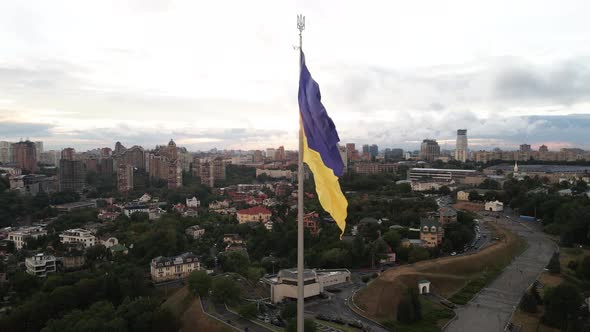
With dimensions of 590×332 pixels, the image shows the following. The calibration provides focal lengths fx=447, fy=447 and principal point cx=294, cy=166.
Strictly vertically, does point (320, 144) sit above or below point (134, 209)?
above

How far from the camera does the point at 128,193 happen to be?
3441 cm

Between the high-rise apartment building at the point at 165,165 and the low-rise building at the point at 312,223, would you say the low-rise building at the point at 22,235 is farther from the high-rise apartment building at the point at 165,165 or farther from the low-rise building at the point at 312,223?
the high-rise apartment building at the point at 165,165

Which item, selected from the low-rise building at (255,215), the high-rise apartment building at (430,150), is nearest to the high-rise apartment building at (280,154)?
the high-rise apartment building at (430,150)

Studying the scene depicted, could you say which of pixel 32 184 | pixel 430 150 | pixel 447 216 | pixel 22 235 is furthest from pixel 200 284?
pixel 430 150

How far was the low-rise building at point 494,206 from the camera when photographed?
24.8 metres

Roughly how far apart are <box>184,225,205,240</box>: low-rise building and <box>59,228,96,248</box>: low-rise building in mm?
3986

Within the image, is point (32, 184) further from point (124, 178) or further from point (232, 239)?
point (232, 239)

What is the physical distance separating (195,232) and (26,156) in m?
32.7

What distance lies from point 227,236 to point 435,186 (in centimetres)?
2043

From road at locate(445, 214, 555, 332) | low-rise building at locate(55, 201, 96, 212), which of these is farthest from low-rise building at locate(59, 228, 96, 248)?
road at locate(445, 214, 555, 332)

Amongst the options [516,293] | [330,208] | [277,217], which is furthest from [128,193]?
[330,208]

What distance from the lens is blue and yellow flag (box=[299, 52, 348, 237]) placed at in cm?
322

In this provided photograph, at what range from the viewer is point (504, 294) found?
12164 millimetres

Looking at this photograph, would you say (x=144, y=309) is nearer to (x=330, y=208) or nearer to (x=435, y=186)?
(x=330, y=208)
